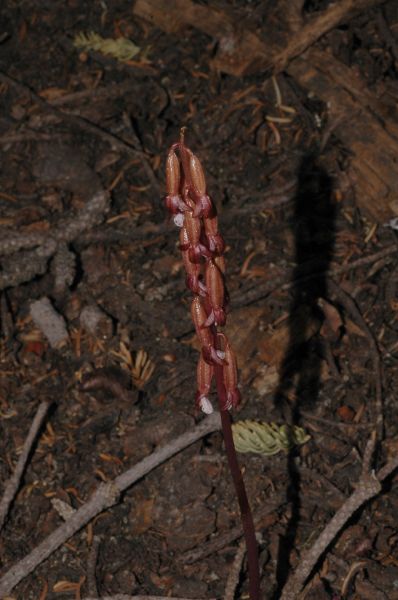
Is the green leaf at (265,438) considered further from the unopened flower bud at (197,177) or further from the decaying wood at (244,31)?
the decaying wood at (244,31)

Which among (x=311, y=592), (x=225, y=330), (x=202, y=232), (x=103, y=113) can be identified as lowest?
(x=311, y=592)

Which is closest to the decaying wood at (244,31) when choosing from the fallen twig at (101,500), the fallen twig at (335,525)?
the fallen twig at (101,500)

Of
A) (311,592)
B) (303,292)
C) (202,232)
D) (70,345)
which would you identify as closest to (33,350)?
(70,345)

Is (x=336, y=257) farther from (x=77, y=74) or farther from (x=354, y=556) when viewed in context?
(x=77, y=74)

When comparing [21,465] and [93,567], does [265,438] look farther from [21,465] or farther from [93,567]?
[21,465]

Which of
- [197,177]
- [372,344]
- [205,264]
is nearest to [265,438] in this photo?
[372,344]
